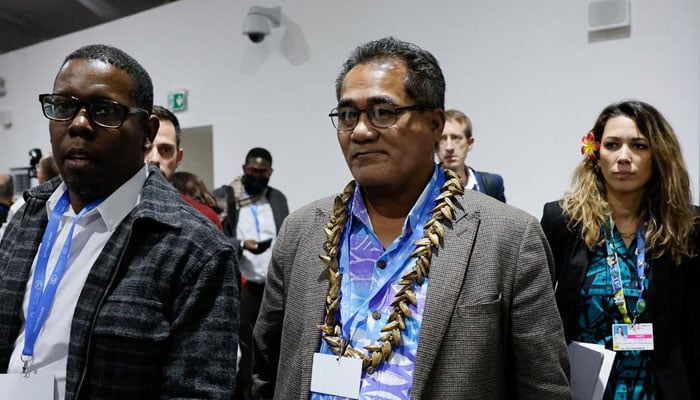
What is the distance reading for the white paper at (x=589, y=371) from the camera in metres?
1.61

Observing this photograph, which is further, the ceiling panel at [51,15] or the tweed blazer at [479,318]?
the ceiling panel at [51,15]

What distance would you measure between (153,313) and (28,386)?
28cm

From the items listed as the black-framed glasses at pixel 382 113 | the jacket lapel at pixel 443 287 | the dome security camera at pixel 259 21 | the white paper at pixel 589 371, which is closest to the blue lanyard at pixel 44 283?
the black-framed glasses at pixel 382 113

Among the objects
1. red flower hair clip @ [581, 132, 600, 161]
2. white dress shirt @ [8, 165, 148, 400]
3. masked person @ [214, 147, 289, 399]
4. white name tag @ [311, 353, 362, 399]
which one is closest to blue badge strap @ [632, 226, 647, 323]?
red flower hair clip @ [581, 132, 600, 161]

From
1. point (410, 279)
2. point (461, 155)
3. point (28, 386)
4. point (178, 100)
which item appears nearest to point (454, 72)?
point (461, 155)

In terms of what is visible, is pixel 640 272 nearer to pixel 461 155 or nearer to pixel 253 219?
pixel 461 155

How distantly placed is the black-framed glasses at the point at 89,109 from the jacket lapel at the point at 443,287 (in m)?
0.75

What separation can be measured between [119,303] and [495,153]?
11.9 feet

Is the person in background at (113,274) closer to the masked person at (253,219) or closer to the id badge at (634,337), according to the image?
the id badge at (634,337)

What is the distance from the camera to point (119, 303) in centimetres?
123

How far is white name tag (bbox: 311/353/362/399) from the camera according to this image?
130 centimetres

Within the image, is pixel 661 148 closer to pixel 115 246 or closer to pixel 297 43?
pixel 115 246

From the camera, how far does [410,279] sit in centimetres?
135

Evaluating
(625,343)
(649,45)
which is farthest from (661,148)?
(649,45)
